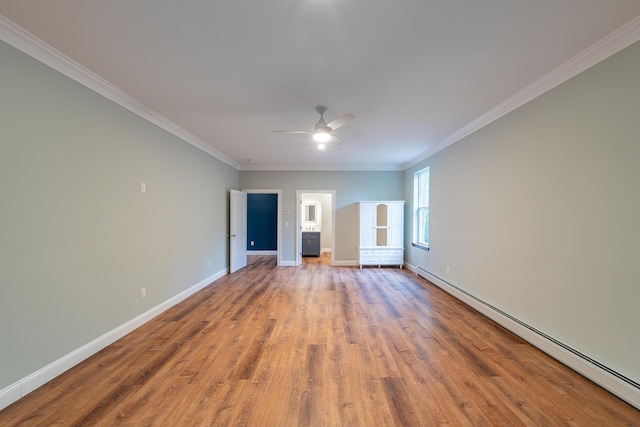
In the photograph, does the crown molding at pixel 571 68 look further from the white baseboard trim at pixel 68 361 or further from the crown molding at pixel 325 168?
the white baseboard trim at pixel 68 361

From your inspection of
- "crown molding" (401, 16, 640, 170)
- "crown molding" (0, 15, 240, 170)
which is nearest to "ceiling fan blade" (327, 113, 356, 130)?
"crown molding" (401, 16, 640, 170)

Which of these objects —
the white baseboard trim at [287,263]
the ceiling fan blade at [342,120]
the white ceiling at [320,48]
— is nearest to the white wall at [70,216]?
the white ceiling at [320,48]

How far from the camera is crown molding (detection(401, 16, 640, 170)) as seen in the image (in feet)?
5.74

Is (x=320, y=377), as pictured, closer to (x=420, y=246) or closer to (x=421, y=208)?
(x=420, y=246)

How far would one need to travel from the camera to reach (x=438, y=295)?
412cm

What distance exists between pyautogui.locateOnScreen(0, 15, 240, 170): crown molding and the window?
4882 millimetres

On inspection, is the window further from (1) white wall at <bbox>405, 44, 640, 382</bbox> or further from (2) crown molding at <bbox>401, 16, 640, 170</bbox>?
(2) crown molding at <bbox>401, 16, 640, 170</bbox>

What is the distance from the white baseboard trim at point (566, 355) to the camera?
178cm

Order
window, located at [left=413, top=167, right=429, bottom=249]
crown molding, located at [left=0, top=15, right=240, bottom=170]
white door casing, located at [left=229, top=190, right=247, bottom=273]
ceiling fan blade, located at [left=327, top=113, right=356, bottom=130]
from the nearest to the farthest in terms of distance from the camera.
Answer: crown molding, located at [left=0, top=15, right=240, bottom=170]
ceiling fan blade, located at [left=327, top=113, right=356, bottom=130]
window, located at [left=413, top=167, right=429, bottom=249]
white door casing, located at [left=229, top=190, right=247, bottom=273]

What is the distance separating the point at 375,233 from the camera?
6137 millimetres

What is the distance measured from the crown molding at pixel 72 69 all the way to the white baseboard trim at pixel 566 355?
488 cm

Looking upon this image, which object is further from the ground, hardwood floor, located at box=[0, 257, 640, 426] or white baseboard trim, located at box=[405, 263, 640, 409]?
white baseboard trim, located at box=[405, 263, 640, 409]

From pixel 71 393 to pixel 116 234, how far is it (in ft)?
4.52

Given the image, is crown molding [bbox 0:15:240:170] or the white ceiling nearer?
the white ceiling
